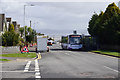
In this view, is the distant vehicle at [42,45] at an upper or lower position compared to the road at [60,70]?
upper

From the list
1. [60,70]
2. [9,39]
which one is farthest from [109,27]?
[9,39]

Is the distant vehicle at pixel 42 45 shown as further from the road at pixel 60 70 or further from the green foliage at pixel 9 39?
the road at pixel 60 70

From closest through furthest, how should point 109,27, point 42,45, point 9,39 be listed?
1. point 109,27
2. point 42,45
3. point 9,39

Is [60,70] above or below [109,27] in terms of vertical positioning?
below

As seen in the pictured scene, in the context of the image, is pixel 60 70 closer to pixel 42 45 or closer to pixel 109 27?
pixel 109 27

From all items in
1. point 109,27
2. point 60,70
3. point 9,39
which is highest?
point 109,27

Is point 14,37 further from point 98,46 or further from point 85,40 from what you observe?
point 98,46

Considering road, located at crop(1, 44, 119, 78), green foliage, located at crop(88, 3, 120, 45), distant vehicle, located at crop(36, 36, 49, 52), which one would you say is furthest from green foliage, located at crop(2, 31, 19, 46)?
road, located at crop(1, 44, 119, 78)

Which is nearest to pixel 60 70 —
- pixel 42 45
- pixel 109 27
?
pixel 109 27

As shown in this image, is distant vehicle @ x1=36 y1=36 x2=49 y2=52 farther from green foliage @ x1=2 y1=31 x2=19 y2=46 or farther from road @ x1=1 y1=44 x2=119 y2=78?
road @ x1=1 y1=44 x2=119 y2=78

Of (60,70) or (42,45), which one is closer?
(60,70)

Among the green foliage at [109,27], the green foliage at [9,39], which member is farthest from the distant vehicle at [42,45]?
the green foliage at [9,39]

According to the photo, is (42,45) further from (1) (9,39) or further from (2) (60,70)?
(2) (60,70)

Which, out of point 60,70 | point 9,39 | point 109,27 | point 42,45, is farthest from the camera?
point 9,39
